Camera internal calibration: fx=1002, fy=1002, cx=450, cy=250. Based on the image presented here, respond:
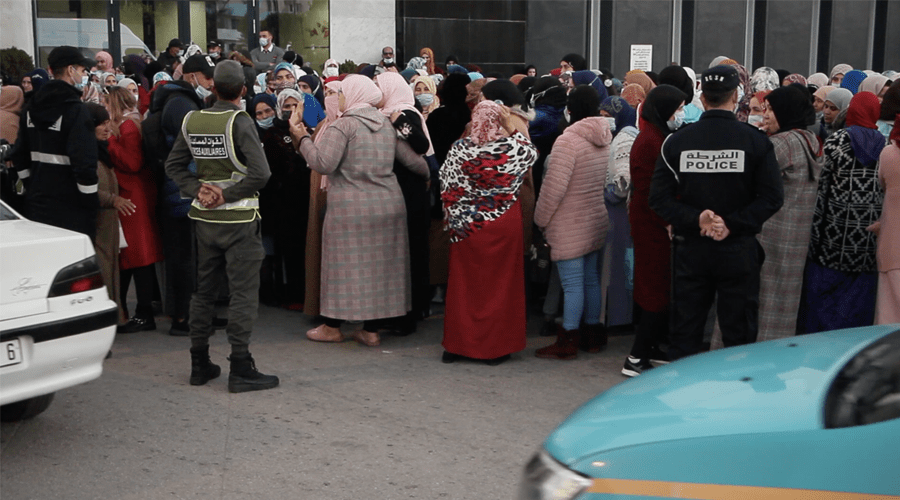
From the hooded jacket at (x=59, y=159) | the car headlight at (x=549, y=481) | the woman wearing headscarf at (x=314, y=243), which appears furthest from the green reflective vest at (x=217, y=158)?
the car headlight at (x=549, y=481)

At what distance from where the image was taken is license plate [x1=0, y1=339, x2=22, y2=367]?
14.3ft

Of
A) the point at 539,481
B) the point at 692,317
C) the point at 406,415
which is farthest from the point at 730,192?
the point at 539,481

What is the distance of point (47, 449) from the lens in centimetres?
496

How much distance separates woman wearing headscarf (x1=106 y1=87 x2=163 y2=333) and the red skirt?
2385 mm

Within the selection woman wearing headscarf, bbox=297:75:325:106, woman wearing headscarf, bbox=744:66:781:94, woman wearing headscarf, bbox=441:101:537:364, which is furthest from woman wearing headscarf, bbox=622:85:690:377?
woman wearing headscarf, bbox=297:75:325:106

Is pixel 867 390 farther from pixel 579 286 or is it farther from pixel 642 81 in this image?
pixel 642 81

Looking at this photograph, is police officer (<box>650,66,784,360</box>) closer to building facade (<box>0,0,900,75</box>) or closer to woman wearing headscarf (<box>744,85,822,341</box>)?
woman wearing headscarf (<box>744,85,822,341</box>)

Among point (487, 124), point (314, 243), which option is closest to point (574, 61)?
point (314, 243)

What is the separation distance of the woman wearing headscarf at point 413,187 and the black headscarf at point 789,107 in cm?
236

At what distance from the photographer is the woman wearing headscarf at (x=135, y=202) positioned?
715 centimetres

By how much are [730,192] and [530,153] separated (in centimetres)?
154

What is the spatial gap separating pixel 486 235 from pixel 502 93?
93cm

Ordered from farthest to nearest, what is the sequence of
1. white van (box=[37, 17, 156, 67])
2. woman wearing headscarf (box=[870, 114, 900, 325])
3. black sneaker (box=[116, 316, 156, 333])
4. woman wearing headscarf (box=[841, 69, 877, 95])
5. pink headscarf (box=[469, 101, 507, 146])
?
1. white van (box=[37, 17, 156, 67])
2. woman wearing headscarf (box=[841, 69, 877, 95])
3. black sneaker (box=[116, 316, 156, 333])
4. pink headscarf (box=[469, 101, 507, 146])
5. woman wearing headscarf (box=[870, 114, 900, 325])

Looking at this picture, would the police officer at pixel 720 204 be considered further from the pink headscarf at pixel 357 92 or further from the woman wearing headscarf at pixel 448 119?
the woman wearing headscarf at pixel 448 119
